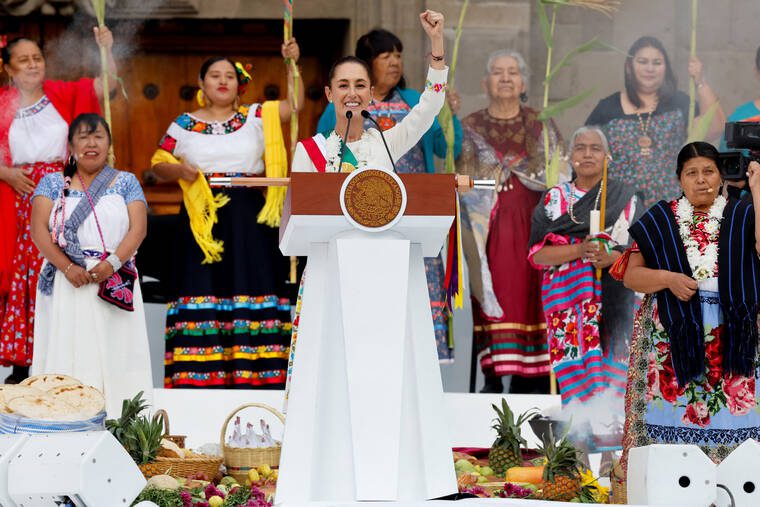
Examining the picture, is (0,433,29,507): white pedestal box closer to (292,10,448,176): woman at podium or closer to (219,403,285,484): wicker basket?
(219,403,285,484): wicker basket

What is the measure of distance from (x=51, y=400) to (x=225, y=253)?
6.93ft

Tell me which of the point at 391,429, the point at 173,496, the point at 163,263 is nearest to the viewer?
the point at 391,429

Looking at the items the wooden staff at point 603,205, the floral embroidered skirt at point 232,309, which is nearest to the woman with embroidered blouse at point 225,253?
the floral embroidered skirt at point 232,309

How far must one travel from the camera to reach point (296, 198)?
13.5 ft

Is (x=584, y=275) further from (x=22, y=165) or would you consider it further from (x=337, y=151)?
(x=22, y=165)

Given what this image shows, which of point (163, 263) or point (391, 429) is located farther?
point (163, 263)

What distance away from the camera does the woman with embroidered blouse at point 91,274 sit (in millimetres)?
6188

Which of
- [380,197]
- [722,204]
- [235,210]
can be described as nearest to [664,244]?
[722,204]

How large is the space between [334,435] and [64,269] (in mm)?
2425

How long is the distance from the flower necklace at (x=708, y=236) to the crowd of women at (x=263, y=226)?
65cm

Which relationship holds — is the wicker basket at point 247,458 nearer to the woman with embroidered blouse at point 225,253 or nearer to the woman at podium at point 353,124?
the woman at podium at point 353,124

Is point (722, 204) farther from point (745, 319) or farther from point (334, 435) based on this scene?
point (334, 435)

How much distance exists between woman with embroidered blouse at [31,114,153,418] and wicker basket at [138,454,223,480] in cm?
112

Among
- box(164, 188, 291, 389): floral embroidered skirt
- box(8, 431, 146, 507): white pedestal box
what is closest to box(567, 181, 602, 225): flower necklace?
box(164, 188, 291, 389): floral embroidered skirt
